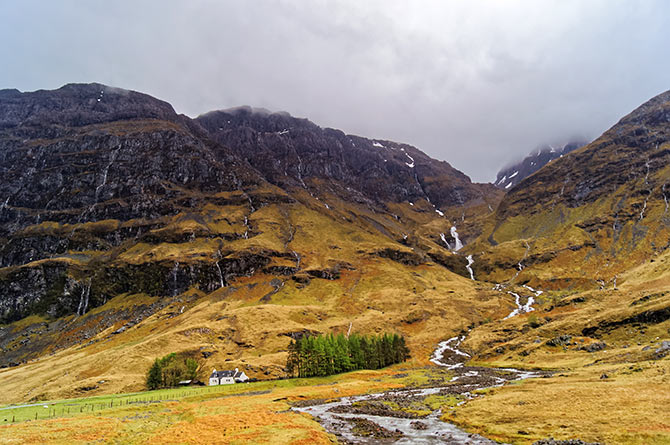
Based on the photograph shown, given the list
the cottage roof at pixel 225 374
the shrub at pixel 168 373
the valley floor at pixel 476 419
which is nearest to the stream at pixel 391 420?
the valley floor at pixel 476 419

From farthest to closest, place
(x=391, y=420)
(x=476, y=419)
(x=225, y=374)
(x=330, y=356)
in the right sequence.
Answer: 1. (x=225, y=374)
2. (x=330, y=356)
3. (x=391, y=420)
4. (x=476, y=419)

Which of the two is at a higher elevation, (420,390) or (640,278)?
(640,278)

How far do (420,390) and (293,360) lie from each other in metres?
50.1

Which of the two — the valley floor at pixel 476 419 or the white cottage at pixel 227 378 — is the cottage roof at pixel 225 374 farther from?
the valley floor at pixel 476 419

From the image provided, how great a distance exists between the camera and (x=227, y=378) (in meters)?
114

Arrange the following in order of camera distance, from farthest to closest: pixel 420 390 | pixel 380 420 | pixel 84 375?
pixel 84 375
pixel 420 390
pixel 380 420

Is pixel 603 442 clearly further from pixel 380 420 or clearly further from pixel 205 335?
pixel 205 335

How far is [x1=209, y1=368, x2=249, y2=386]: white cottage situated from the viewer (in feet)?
373

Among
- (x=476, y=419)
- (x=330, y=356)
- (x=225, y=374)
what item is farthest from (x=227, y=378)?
(x=476, y=419)

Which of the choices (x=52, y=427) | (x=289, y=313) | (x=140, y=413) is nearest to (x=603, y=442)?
(x=52, y=427)

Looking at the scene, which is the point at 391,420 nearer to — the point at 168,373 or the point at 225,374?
the point at 225,374

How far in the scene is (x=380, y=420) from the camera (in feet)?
161

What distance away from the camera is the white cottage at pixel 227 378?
373ft

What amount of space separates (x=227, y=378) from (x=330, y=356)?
34.5 meters
